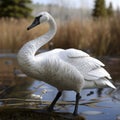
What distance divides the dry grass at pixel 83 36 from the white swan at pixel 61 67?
708 centimetres

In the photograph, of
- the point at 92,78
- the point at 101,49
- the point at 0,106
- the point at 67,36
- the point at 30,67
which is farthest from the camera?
the point at 67,36

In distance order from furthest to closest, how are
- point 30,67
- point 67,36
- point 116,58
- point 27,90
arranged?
point 67,36 < point 116,58 < point 27,90 < point 30,67

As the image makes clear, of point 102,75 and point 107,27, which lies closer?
point 102,75

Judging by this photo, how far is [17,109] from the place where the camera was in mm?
4047

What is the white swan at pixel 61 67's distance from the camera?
364 cm

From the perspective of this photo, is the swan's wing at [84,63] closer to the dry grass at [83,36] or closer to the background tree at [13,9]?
the dry grass at [83,36]

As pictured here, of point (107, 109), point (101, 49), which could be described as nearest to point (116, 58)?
point (101, 49)

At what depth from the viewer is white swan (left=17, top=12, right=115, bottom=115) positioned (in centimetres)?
364

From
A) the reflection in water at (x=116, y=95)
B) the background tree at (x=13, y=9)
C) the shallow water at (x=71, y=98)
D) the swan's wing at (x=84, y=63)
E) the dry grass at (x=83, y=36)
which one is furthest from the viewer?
the background tree at (x=13, y=9)

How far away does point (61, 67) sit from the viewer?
12.0 feet

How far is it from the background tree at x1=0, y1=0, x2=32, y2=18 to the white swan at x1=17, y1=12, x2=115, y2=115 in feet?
108

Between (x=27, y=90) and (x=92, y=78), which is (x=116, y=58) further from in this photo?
(x=92, y=78)

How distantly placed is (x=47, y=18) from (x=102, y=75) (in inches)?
33.9

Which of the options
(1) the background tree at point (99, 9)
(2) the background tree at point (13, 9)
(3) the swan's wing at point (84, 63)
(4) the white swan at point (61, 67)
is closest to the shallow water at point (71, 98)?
(4) the white swan at point (61, 67)
